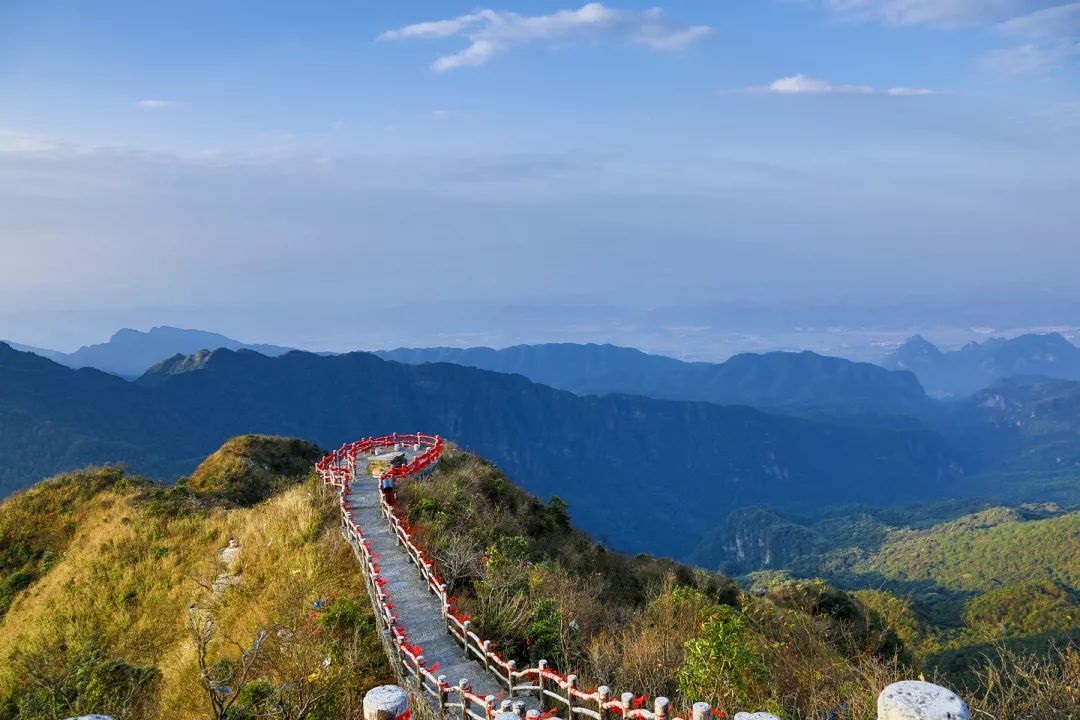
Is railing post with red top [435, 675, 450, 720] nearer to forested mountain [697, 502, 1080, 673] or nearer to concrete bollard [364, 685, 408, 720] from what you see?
concrete bollard [364, 685, 408, 720]

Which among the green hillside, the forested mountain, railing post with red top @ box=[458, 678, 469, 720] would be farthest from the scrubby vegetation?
the green hillside

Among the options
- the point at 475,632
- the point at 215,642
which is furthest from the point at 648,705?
the point at 215,642

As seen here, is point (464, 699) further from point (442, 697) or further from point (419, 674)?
point (419, 674)

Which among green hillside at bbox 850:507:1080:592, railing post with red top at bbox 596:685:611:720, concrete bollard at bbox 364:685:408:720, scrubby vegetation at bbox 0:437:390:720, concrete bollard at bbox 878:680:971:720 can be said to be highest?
concrete bollard at bbox 878:680:971:720

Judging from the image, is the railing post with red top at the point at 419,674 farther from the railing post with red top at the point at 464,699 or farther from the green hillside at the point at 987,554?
the green hillside at the point at 987,554

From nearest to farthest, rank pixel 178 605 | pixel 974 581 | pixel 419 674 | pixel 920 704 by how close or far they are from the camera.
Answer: pixel 920 704, pixel 419 674, pixel 178 605, pixel 974 581

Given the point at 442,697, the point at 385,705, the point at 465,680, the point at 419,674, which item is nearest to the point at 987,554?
the point at 419,674
